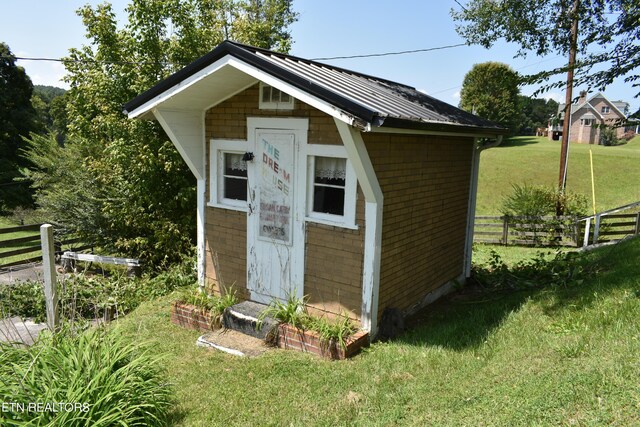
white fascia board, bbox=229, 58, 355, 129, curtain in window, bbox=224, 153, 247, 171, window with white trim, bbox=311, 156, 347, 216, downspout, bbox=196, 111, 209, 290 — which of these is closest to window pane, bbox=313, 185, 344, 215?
window with white trim, bbox=311, 156, 347, 216

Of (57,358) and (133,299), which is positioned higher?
(57,358)

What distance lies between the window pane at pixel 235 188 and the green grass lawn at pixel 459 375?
2.10m

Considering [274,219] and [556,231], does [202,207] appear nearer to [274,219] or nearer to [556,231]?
[274,219]

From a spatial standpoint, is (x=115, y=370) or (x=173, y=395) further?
(x=173, y=395)

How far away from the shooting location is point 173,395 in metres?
4.52

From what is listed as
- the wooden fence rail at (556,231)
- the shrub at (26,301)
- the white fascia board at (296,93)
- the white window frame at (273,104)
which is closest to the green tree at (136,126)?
the shrub at (26,301)

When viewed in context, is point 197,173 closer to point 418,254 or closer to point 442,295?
point 418,254

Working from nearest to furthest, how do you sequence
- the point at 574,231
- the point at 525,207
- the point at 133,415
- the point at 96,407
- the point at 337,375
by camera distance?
the point at 96,407 → the point at 133,415 → the point at 337,375 → the point at 574,231 → the point at 525,207

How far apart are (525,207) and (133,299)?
1396cm

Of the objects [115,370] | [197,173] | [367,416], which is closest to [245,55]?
[197,173]

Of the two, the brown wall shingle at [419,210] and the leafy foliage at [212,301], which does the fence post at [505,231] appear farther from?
the leafy foliage at [212,301]

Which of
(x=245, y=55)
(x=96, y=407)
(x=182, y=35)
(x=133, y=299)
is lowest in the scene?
(x=133, y=299)

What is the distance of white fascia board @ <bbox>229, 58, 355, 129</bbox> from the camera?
15.5 feet

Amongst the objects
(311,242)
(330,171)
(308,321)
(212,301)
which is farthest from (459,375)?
(212,301)
